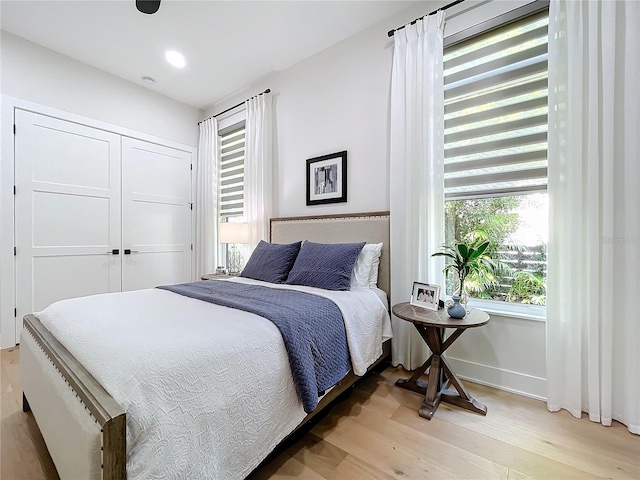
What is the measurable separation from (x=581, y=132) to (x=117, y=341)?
2.65 meters

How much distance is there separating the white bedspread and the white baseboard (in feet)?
4.83

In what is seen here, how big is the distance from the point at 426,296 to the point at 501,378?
85cm

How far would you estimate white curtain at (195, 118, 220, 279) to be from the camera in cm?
416

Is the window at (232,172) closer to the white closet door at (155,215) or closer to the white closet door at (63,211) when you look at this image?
the white closet door at (155,215)

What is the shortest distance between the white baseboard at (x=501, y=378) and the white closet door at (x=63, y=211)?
153 inches

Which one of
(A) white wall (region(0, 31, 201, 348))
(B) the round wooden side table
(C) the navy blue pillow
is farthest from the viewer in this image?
(A) white wall (region(0, 31, 201, 348))

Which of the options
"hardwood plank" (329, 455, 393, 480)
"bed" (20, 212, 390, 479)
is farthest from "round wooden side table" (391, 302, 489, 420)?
"bed" (20, 212, 390, 479)

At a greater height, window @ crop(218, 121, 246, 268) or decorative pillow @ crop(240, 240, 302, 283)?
window @ crop(218, 121, 246, 268)

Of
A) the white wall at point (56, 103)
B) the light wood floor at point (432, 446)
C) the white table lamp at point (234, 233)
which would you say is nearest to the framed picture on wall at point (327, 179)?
the white table lamp at point (234, 233)

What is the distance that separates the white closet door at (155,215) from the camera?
3.64 m

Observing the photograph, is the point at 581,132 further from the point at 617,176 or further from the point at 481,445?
the point at 481,445

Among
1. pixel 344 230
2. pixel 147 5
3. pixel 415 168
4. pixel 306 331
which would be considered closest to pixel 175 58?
pixel 147 5

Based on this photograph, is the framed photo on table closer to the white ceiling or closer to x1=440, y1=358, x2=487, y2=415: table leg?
x1=440, y1=358, x2=487, y2=415: table leg

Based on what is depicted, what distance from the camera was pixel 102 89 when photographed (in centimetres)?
342
